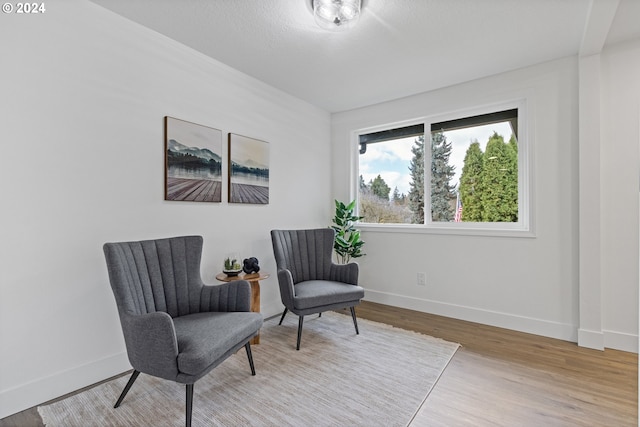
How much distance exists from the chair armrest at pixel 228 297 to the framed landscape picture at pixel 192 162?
2.80 ft

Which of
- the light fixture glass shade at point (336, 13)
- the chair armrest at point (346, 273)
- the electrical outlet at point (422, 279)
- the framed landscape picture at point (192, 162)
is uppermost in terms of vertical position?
the light fixture glass shade at point (336, 13)

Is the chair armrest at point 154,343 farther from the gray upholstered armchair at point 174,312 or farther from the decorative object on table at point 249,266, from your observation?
the decorative object on table at point 249,266

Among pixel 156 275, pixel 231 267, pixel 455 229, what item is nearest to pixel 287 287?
pixel 231 267

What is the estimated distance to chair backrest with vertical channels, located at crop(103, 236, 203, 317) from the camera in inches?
67.2

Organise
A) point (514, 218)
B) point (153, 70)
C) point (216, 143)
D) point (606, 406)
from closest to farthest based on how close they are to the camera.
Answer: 1. point (606, 406)
2. point (153, 70)
3. point (216, 143)
4. point (514, 218)

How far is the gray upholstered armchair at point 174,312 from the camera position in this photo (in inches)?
59.8

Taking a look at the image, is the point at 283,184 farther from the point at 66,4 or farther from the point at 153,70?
the point at 66,4

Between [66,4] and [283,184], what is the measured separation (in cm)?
219

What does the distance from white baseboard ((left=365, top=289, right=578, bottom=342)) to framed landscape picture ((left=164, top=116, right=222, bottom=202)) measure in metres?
2.31

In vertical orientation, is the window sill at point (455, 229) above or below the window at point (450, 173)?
below

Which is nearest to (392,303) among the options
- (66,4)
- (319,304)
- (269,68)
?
(319,304)

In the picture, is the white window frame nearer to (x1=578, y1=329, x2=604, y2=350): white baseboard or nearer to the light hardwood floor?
(x1=578, y1=329, x2=604, y2=350): white baseboard

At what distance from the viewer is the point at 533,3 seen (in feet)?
6.63

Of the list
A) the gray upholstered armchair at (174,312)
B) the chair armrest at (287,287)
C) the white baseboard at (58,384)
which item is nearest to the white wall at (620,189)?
the chair armrest at (287,287)
